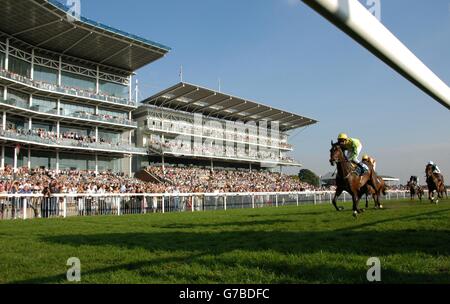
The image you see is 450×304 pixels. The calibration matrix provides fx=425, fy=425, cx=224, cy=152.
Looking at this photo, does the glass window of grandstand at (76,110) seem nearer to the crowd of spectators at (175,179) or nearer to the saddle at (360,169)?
the crowd of spectators at (175,179)

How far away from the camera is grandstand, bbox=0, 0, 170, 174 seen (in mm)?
39844

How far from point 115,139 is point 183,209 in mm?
29931

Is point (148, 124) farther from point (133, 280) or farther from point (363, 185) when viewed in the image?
point (133, 280)

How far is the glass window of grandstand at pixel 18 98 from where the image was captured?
39.7 metres

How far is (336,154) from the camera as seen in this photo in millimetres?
11664

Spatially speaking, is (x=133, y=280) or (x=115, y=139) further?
(x=115, y=139)

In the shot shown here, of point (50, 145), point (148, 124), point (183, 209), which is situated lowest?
point (183, 209)

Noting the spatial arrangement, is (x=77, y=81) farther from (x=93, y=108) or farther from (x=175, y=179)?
(x=175, y=179)

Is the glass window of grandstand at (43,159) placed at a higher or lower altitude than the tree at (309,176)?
Result: higher

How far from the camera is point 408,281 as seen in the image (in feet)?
12.8

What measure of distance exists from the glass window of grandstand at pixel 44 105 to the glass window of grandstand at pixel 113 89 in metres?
6.81

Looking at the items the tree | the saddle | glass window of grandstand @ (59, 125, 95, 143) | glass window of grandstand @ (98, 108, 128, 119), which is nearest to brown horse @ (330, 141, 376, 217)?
the saddle

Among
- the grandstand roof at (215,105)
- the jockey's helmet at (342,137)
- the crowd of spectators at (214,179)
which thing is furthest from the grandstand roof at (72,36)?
the jockey's helmet at (342,137)
